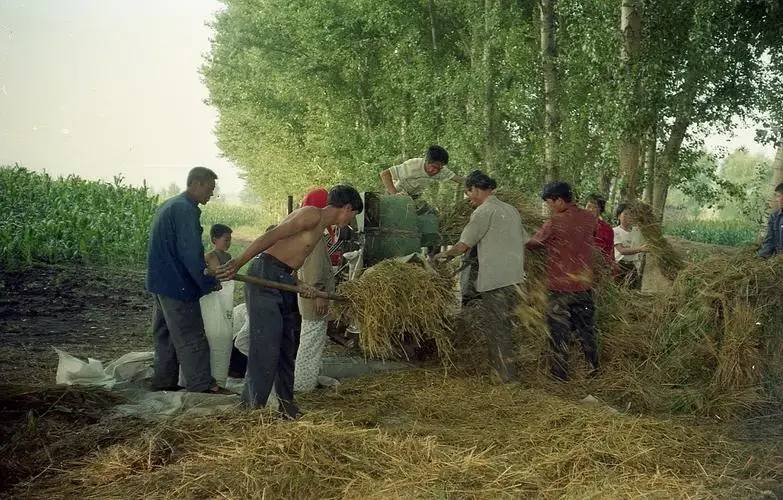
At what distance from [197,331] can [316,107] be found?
25.5 metres

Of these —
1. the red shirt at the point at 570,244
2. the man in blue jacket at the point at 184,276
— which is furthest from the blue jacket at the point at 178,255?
the red shirt at the point at 570,244

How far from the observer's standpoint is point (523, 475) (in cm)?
448

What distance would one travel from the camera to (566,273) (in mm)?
7293

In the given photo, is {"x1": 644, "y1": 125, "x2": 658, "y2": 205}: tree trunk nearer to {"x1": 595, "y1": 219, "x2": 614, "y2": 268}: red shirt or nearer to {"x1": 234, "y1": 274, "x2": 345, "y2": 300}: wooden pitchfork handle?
{"x1": 595, "y1": 219, "x2": 614, "y2": 268}: red shirt

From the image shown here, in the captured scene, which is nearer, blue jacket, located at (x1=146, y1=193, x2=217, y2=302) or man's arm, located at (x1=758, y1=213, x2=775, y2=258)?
blue jacket, located at (x1=146, y1=193, x2=217, y2=302)

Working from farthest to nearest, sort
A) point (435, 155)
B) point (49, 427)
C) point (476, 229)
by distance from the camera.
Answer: point (435, 155)
point (476, 229)
point (49, 427)

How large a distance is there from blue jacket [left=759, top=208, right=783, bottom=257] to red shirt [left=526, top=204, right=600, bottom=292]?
1.66 m

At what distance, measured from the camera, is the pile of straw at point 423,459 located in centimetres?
414

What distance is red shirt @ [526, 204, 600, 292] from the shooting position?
7.23 meters

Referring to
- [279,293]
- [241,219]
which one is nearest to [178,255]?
[279,293]

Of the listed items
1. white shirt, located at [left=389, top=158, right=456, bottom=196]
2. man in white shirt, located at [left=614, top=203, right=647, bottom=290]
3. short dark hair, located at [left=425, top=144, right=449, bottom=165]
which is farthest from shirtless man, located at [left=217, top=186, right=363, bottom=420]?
man in white shirt, located at [left=614, top=203, right=647, bottom=290]

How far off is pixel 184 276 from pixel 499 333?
111 inches

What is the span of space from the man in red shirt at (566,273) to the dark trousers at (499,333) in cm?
54

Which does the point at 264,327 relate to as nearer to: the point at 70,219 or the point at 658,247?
the point at 658,247
